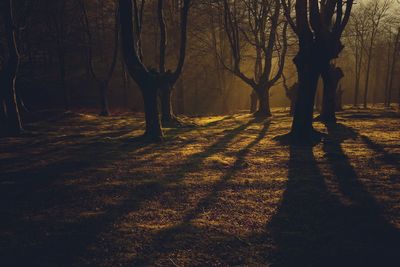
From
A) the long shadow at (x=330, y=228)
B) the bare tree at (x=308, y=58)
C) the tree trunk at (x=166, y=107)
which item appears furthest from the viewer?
the tree trunk at (x=166, y=107)

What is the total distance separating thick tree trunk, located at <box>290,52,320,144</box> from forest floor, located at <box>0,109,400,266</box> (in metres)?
0.70

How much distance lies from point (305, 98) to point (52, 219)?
8.73 metres

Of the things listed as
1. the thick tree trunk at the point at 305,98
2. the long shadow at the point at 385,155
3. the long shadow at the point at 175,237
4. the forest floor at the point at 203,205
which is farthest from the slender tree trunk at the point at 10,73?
the long shadow at the point at 385,155

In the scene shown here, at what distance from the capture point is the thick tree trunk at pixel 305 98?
1097 cm

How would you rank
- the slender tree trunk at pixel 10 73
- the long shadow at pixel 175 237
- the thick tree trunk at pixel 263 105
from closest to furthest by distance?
the long shadow at pixel 175 237
the slender tree trunk at pixel 10 73
the thick tree trunk at pixel 263 105

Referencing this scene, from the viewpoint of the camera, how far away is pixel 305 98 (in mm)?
11109

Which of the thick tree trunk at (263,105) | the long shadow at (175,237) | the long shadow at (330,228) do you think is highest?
the thick tree trunk at (263,105)

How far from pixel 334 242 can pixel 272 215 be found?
1.18 m

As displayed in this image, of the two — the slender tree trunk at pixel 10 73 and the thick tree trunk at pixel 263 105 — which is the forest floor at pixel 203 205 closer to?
the slender tree trunk at pixel 10 73

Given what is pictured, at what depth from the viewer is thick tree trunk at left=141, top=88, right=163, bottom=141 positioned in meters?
11.9

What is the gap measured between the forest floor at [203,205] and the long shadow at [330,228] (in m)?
0.02

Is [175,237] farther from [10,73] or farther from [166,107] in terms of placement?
[166,107]

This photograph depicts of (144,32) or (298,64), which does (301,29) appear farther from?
(144,32)

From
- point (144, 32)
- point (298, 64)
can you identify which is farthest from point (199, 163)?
point (144, 32)
